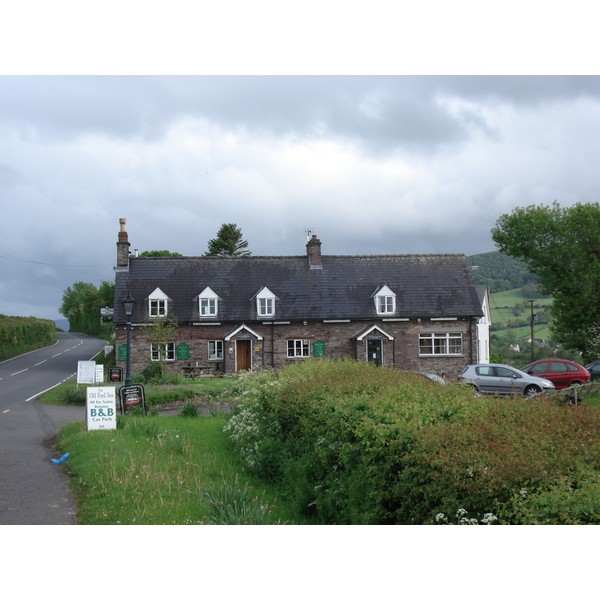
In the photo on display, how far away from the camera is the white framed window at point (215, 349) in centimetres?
3719

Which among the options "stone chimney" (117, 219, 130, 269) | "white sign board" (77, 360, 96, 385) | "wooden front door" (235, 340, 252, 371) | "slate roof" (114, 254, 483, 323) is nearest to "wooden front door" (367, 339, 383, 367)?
"slate roof" (114, 254, 483, 323)

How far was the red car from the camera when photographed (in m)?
25.5

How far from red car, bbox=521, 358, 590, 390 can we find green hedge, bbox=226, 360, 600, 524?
18355mm

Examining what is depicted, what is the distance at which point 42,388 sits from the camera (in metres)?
29.8

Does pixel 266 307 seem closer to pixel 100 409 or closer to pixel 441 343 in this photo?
pixel 441 343

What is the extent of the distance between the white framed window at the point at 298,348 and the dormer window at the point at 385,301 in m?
5.42

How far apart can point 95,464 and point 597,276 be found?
1746 inches

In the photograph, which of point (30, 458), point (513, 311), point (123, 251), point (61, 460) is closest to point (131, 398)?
point (30, 458)

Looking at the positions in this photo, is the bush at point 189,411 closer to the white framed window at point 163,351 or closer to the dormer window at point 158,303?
the white framed window at point 163,351

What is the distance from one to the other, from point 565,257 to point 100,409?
140 feet

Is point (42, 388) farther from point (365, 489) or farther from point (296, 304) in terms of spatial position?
point (365, 489)

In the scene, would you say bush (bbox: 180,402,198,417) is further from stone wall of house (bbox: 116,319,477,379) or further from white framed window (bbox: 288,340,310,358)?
white framed window (bbox: 288,340,310,358)

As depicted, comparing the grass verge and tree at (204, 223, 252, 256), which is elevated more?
tree at (204, 223, 252, 256)

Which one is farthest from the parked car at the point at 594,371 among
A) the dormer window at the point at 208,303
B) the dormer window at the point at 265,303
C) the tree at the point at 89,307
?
the tree at the point at 89,307
